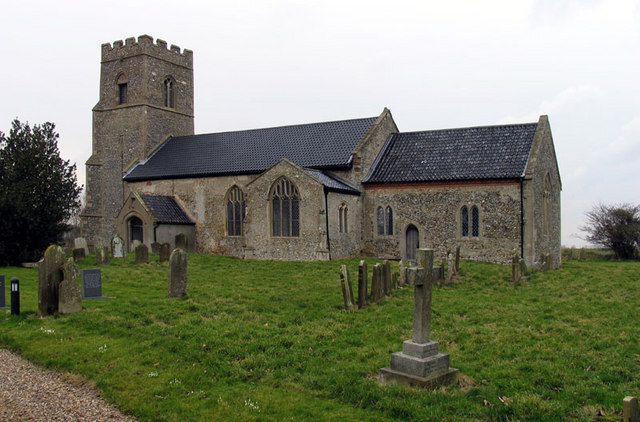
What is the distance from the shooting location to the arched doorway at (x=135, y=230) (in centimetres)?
3108

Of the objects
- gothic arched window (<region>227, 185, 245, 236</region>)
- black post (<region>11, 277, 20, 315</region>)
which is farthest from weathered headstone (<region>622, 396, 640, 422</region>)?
gothic arched window (<region>227, 185, 245, 236</region>)

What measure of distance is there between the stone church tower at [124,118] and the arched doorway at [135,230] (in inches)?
166

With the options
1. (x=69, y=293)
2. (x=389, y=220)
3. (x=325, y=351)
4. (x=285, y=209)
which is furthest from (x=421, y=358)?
(x=389, y=220)

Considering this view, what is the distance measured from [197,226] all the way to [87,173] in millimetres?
9867

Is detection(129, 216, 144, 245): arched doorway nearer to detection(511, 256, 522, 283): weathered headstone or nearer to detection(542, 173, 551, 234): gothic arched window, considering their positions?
detection(511, 256, 522, 283): weathered headstone

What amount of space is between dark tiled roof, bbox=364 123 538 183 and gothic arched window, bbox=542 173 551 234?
8.36 feet

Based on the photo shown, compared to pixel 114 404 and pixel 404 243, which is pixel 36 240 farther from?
pixel 114 404

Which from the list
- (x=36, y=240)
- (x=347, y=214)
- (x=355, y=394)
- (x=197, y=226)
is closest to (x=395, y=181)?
(x=347, y=214)

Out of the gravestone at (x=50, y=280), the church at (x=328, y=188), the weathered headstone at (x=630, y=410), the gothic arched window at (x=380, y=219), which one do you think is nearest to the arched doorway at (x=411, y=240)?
the church at (x=328, y=188)

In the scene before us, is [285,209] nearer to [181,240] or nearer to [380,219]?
[380,219]

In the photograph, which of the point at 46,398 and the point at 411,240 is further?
the point at 411,240

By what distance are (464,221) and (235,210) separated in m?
12.2

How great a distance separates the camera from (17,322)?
40.1ft

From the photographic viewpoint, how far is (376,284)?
14.4 m
